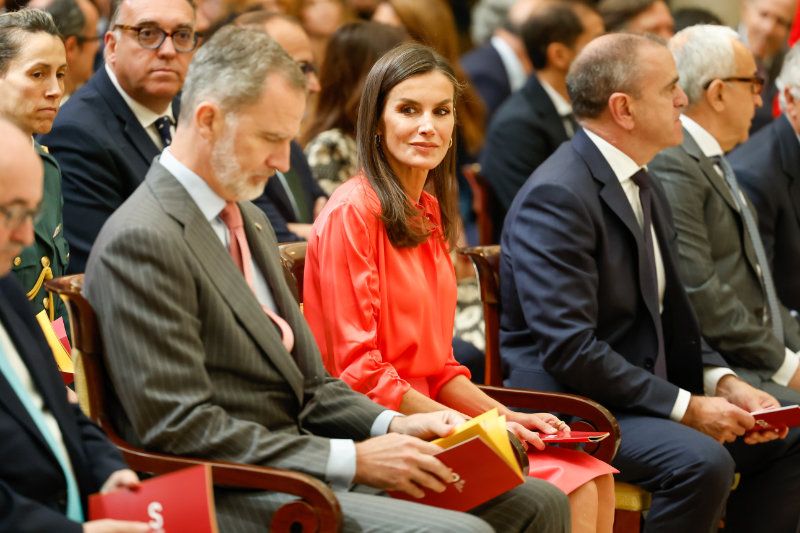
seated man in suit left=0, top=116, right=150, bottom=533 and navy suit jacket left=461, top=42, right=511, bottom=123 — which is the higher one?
seated man in suit left=0, top=116, right=150, bottom=533

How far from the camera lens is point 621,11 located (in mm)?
6824

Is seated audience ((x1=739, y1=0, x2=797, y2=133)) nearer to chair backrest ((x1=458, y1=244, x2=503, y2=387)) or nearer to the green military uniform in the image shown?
chair backrest ((x1=458, y1=244, x2=503, y2=387))

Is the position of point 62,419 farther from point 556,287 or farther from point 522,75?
point 522,75

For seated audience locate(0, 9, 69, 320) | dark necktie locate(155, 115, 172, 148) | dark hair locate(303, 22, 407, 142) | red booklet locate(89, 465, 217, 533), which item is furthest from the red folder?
dark hair locate(303, 22, 407, 142)

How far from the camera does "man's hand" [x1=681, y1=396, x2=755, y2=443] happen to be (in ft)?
11.6

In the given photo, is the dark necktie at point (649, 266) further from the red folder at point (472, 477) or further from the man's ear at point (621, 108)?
the red folder at point (472, 477)

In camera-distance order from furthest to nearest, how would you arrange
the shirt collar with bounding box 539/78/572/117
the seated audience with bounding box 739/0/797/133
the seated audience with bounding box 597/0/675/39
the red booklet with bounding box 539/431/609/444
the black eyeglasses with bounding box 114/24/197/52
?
the seated audience with bounding box 739/0/797/133 → the seated audience with bounding box 597/0/675/39 → the shirt collar with bounding box 539/78/572/117 → the black eyeglasses with bounding box 114/24/197/52 → the red booklet with bounding box 539/431/609/444

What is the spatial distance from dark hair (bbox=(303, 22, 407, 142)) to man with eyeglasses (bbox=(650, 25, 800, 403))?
127 centimetres

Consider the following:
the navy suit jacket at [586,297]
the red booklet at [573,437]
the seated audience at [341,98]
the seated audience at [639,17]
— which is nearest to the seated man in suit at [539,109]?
the seated audience at [639,17]

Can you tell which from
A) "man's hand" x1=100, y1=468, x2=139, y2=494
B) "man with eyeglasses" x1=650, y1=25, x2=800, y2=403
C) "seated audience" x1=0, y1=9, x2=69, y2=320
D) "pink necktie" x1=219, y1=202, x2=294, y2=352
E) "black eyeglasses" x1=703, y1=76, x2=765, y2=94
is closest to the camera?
"man's hand" x1=100, y1=468, x2=139, y2=494

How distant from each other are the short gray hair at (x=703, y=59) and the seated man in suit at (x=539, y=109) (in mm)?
1242

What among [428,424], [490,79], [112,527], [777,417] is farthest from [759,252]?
[490,79]

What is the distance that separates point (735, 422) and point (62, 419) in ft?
6.60

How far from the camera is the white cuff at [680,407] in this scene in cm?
355
